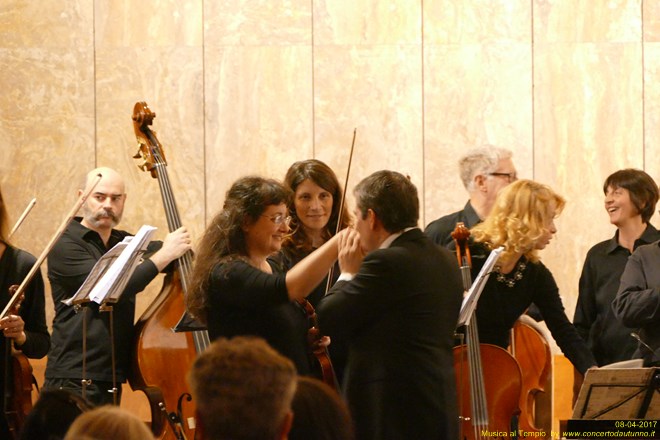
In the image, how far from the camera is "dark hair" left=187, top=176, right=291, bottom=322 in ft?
10.6

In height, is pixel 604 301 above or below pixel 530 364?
above

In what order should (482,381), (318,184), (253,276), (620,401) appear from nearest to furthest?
(253,276), (620,401), (482,381), (318,184)

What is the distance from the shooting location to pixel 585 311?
520 centimetres

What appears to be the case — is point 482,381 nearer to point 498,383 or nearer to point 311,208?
point 498,383

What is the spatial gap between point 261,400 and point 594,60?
4729 millimetres

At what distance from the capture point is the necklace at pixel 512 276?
4.44 metres

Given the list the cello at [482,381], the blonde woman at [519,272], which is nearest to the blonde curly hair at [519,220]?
the blonde woman at [519,272]

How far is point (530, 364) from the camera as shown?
4.52m

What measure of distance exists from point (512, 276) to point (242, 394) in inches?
104

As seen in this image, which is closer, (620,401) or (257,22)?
(620,401)

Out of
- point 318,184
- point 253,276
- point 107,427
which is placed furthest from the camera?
point 318,184

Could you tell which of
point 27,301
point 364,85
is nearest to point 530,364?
point 27,301


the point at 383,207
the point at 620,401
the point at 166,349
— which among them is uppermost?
the point at 383,207

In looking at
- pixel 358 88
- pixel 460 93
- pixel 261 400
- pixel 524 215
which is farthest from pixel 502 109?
pixel 261 400
